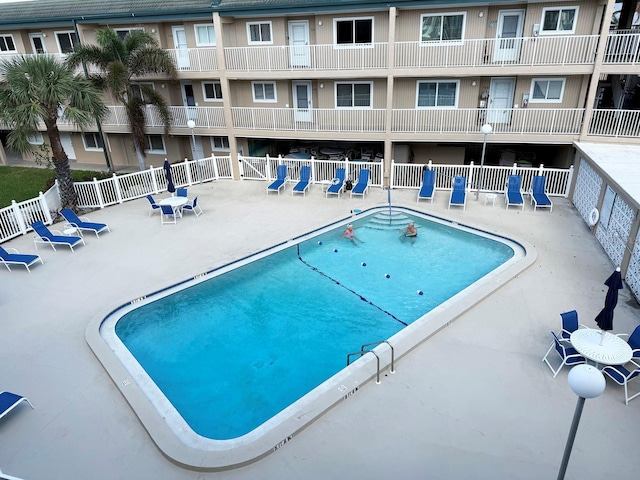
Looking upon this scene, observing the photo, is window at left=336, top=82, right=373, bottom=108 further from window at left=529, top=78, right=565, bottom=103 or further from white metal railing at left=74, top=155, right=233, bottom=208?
window at left=529, top=78, right=565, bottom=103

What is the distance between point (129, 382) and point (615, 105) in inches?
837

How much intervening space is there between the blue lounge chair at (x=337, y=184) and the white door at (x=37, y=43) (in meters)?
18.5

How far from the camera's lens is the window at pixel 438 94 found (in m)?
18.8

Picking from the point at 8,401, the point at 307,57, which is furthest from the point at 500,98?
the point at 8,401

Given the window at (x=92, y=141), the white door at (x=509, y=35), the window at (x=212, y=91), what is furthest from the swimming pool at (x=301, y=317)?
the window at (x=92, y=141)

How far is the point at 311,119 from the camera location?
20812mm

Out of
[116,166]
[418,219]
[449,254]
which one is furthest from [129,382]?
[116,166]

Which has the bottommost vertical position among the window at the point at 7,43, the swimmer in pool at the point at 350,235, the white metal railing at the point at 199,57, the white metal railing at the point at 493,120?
the swimmer in pool at the point at 350,235

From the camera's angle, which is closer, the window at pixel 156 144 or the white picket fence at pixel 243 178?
the white picket fence at pixel 243 178

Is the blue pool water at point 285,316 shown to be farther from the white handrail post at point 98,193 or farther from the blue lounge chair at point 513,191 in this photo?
the white handrail post at point 98,193

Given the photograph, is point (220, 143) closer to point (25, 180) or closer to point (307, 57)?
point (307, 57)

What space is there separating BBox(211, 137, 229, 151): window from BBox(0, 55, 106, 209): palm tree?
9012 mm

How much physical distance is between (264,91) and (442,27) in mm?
8970

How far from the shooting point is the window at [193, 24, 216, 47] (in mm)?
20750
